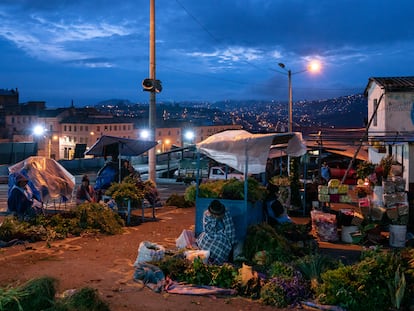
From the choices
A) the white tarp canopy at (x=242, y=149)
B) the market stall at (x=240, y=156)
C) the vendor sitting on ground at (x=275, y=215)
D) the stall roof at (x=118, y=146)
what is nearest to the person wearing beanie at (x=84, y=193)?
the stall roof at (x=118, y=146)

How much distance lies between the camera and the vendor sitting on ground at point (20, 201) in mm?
13461

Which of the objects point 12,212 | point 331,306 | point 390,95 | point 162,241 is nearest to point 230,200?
point 162,241

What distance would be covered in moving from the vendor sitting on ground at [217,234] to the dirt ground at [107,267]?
1.65 m

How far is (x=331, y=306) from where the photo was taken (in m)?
7.81

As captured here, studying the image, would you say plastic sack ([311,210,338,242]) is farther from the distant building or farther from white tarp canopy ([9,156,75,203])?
the distant building

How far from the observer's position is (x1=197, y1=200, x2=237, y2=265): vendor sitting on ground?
10312mm

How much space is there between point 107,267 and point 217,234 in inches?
92.5

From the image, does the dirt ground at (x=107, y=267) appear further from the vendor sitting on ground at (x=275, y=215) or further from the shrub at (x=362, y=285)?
the vendor sitting on ground at (x=275, y=215)

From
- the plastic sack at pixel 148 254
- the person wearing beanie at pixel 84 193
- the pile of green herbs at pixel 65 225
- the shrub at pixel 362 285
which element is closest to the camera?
the shrub at pixel 362 285

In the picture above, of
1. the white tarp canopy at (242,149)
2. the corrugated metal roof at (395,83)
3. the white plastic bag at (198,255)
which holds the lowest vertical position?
the white plastic bag at (198,255)

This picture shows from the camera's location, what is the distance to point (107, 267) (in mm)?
10156

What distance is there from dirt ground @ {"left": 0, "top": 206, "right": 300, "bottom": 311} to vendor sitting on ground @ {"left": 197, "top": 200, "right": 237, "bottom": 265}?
165 centimetres

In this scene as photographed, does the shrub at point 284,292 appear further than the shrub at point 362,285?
Yes

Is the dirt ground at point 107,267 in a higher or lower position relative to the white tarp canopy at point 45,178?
lower
